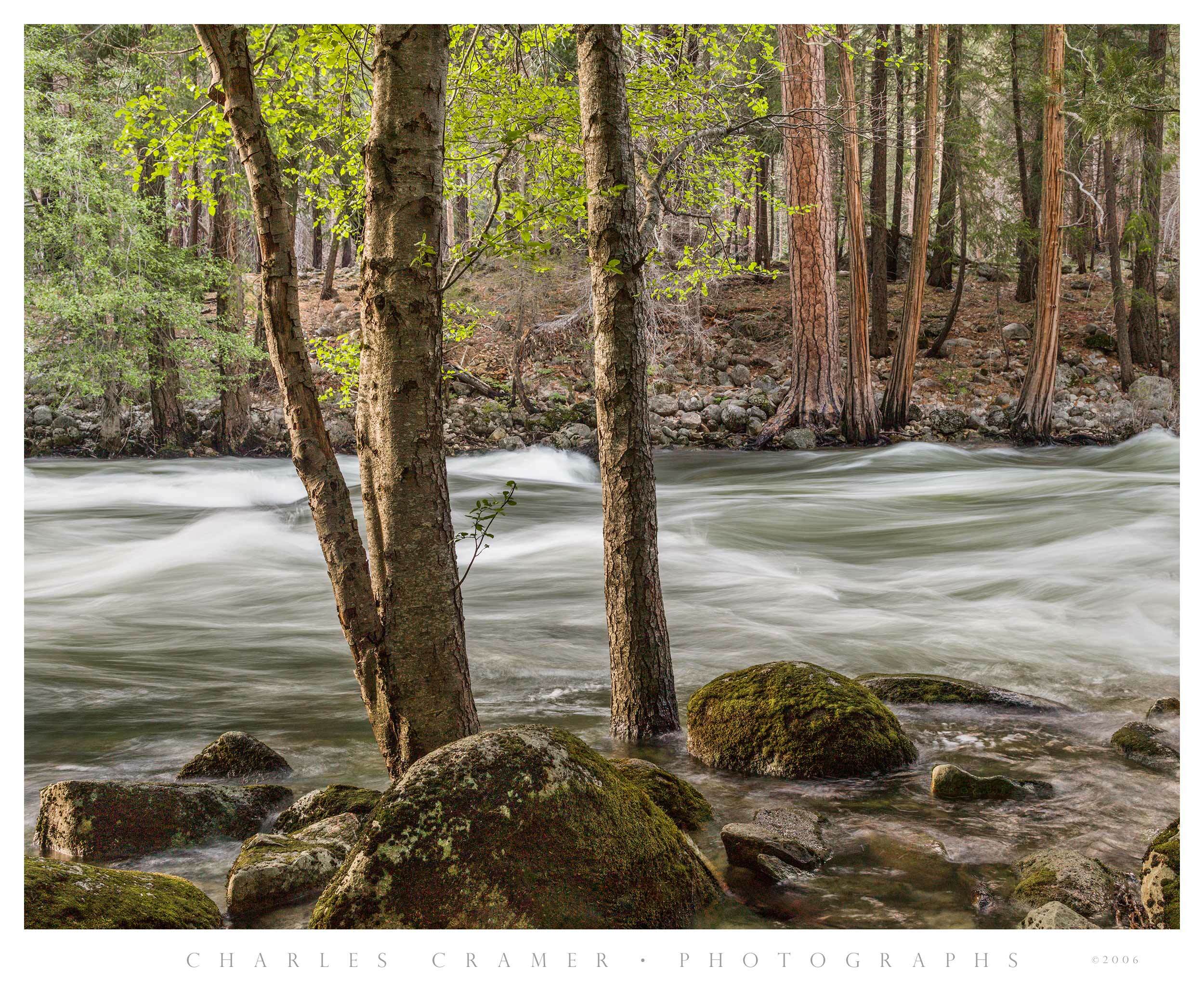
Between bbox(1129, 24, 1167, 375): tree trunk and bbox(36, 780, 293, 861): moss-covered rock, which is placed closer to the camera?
bbox(36, 780, 293, 861): moss-covered rock

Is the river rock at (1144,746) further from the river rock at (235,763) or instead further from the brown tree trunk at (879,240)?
the brown tree trunk at (879,240)

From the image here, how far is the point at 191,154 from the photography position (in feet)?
11.9

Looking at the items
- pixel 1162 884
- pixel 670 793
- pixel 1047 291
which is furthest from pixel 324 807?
pixel 1047 291

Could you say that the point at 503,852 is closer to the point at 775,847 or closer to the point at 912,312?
the point at 775,847

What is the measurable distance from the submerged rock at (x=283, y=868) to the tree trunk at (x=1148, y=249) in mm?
7248

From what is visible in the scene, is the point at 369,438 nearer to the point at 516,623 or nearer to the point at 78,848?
Result: the point at 78,848

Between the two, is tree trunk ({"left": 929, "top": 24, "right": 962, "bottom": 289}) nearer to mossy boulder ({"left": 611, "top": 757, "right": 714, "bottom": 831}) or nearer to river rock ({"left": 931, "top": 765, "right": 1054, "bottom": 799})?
river rock ({"left": 931, "top": 765, "right": 1054, "bottom": 799})

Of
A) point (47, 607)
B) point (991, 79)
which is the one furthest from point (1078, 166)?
point (47, 607)

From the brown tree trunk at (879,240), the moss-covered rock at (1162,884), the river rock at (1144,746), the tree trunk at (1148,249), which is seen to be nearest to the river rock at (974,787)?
the river rock at (1144,746)

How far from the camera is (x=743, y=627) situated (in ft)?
20.7

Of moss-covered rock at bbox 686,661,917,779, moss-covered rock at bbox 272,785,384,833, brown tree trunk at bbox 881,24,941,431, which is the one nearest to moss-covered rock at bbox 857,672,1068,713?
moss-covered rock at bbox 686,661,917,779

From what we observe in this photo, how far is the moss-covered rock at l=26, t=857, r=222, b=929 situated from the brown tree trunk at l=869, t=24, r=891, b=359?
13774 mm

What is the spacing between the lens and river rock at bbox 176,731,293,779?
3891mm

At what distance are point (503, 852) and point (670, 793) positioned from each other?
1123mm
